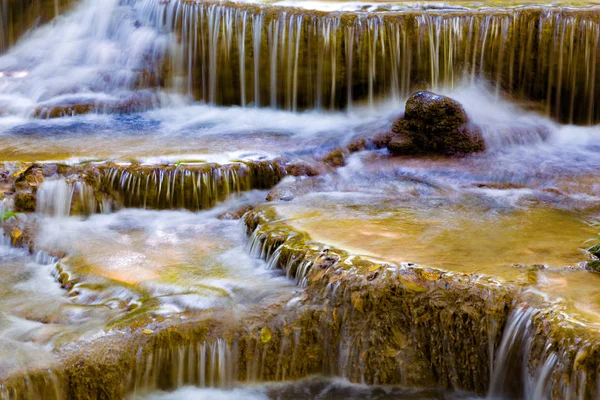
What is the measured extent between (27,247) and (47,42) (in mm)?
5749

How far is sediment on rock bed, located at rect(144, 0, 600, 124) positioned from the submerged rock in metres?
1.34

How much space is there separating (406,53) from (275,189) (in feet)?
10.7

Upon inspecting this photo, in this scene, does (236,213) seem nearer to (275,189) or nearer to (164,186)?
(275,189)

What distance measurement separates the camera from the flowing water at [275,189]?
17.7 ft

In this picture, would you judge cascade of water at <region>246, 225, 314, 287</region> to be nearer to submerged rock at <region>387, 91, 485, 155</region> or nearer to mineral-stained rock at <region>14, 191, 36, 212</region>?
mineral-stained rock at <region>14, 191, 36, 212</region>

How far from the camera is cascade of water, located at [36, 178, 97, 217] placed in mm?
7816

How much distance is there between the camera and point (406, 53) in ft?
33.5

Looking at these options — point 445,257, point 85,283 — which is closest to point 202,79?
point 85,283

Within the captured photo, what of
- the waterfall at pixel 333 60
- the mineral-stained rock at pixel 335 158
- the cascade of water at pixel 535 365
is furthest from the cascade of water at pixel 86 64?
the cascade of water at pixel 535 365

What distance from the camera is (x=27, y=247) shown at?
725 centimetres

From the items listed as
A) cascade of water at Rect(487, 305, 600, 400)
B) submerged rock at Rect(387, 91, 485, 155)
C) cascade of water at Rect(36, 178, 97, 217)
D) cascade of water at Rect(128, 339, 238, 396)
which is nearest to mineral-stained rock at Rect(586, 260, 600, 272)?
cascade of water at Rect(487, 305, 600, 400)

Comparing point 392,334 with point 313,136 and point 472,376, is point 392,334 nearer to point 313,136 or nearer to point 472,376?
point 472,376

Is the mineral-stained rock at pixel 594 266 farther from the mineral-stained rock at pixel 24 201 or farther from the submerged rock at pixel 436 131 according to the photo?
the mineral-stained rock at pixel 24 201

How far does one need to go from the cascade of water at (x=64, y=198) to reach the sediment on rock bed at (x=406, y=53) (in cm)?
337
